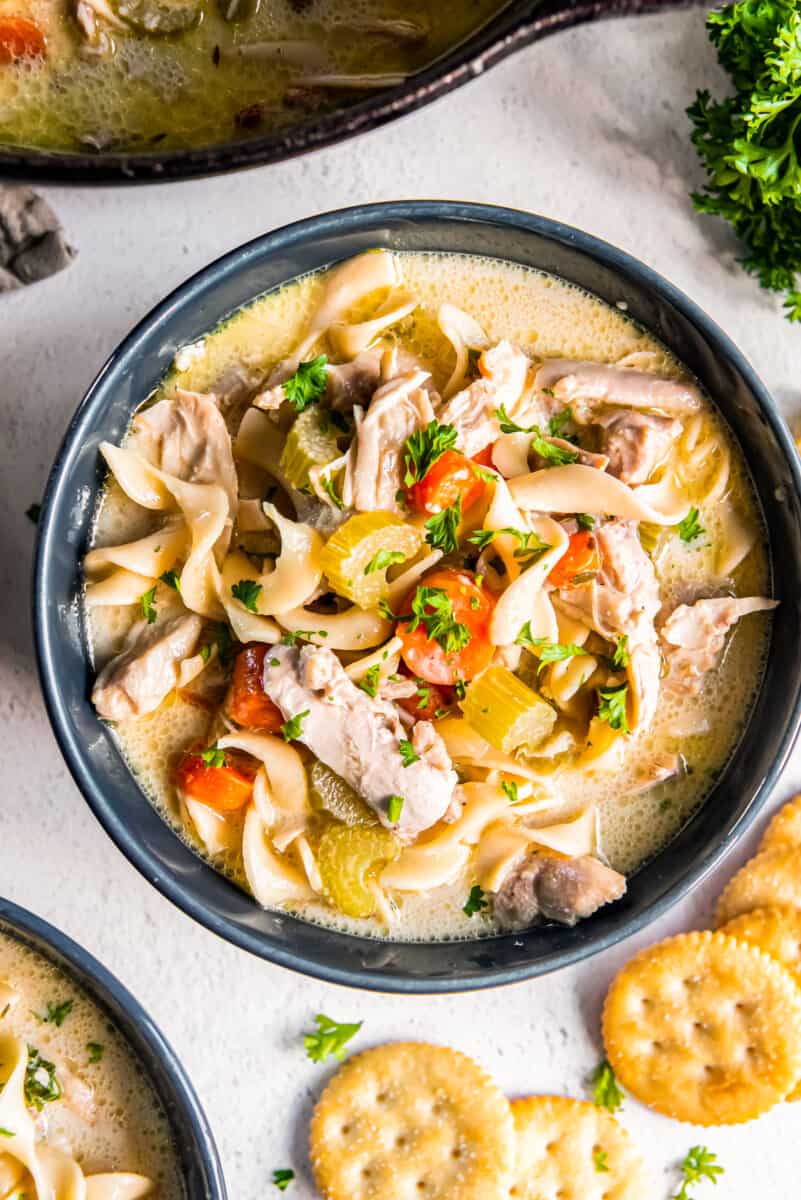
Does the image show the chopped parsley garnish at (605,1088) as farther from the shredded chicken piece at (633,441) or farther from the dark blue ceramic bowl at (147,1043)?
the shredded chicken piece at (633,441)

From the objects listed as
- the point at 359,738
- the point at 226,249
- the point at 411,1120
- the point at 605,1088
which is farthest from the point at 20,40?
the point at 605,1088

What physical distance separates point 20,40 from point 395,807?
8.13ft

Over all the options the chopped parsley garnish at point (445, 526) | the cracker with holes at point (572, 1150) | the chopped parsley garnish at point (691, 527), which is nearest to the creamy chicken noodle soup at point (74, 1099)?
the cracker with holes at point (572, 1150)

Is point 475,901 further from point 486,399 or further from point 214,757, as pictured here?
point 486,399

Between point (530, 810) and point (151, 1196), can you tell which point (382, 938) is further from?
point (151, 1196)

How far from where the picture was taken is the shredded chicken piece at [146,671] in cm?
346

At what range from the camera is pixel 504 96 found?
4.10 m

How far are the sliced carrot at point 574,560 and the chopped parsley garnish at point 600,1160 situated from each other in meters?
2.05

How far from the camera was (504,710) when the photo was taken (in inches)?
135

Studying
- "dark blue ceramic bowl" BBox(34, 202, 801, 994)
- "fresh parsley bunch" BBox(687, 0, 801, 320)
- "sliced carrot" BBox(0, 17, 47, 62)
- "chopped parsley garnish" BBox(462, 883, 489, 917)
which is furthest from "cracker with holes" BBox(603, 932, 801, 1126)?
"sliced carrot" BBox(0, 17, 47, 62)

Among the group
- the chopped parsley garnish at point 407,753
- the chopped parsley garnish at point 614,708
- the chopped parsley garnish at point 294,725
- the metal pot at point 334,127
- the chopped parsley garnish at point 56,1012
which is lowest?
the chopped parsley garnish at point 56,1012

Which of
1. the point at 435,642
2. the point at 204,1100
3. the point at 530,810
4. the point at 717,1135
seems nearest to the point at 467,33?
the point at 435,642

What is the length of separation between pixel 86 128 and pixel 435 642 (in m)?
1.83

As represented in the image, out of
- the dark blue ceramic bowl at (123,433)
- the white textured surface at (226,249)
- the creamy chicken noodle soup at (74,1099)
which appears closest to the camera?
the dark blue ceramic bowl at (123,433)
